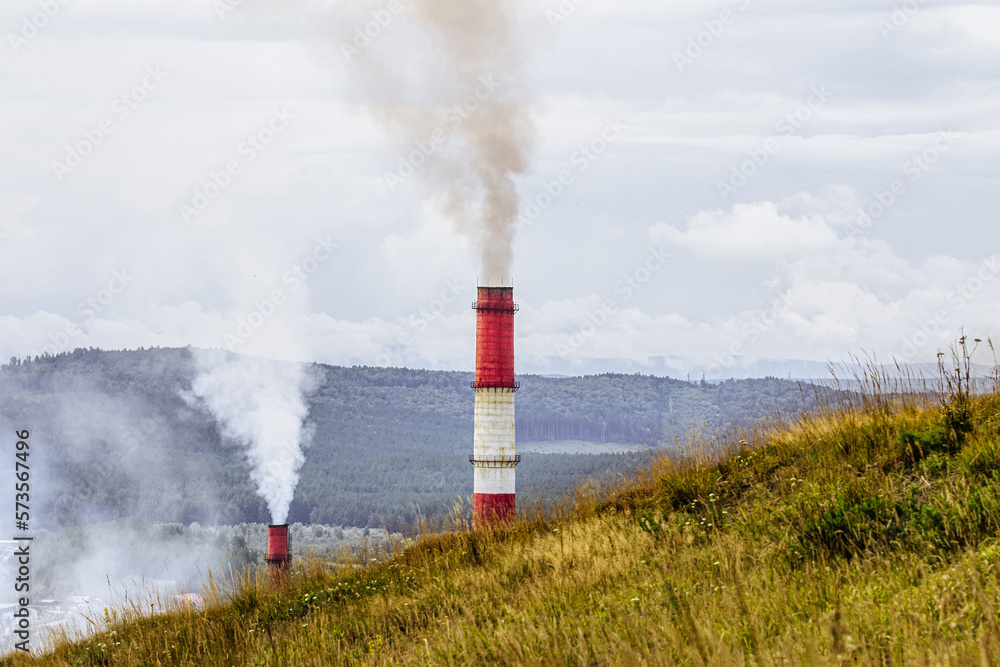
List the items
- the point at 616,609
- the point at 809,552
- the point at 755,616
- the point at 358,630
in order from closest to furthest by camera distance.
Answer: the point at 755,616 → the point at 616,609 → the point at 809,552 → the point at 358,630

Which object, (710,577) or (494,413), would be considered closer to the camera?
(710,577)

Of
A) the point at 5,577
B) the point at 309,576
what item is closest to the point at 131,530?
the point at 5,577

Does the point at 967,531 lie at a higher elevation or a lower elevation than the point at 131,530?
higher

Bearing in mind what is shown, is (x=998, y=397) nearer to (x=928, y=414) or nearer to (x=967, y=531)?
(x=928, y=414)

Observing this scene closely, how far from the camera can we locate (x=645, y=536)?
10.0 meters

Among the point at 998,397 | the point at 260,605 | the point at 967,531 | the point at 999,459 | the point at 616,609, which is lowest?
the point at 260,605

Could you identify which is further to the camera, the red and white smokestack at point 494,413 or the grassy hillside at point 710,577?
the red and white smokestack at point 494,413

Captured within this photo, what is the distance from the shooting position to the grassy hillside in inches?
215

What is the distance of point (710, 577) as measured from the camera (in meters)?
7.62

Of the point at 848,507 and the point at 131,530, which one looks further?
the point at 131,530

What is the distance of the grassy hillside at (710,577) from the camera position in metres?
5.46

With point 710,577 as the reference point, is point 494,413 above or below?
above

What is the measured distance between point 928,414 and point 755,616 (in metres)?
6.85

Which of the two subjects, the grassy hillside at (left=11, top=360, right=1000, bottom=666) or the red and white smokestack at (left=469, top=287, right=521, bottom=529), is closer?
the grassy hillside at (left=11, top=360, right=1000, bottom=666)
